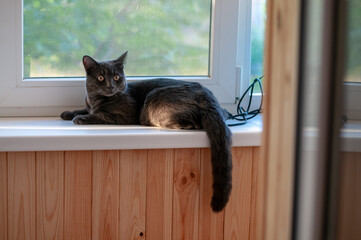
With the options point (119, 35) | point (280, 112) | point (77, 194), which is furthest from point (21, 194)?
point (280, 112)

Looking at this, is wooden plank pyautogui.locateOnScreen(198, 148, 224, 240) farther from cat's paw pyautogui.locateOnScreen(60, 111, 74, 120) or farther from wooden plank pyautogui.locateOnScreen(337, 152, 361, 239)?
wooden plank pyautogui.locateOnScreen(337, 152, 361, 239)

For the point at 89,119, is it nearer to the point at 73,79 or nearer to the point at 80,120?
the point at 80,120

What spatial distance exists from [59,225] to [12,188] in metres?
0.20

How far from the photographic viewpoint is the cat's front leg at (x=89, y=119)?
5.76 feet

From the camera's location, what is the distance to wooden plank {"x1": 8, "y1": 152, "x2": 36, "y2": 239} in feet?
4.84

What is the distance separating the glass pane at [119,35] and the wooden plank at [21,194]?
540mm

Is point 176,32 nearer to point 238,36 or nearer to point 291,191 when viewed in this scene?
point 238,36

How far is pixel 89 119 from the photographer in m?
1.78

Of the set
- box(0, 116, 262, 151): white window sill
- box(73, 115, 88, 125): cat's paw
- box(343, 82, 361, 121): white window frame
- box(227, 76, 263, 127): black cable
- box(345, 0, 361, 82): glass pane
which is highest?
box(345, 0, 361, 82): glass pane

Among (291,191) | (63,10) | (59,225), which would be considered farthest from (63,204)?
(291,191)

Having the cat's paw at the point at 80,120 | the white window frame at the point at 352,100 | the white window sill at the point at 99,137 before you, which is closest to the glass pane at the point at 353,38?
the white window frame at the point at 352,100

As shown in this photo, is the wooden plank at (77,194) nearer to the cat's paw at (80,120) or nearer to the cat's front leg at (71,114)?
the cat's paw at (80,120)

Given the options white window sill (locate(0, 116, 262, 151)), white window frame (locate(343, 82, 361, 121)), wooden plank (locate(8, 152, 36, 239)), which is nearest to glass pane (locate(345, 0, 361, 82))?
white window frame (locate(343, 82, 361, 121))

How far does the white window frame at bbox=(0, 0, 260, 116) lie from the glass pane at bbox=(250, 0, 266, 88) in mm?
28
